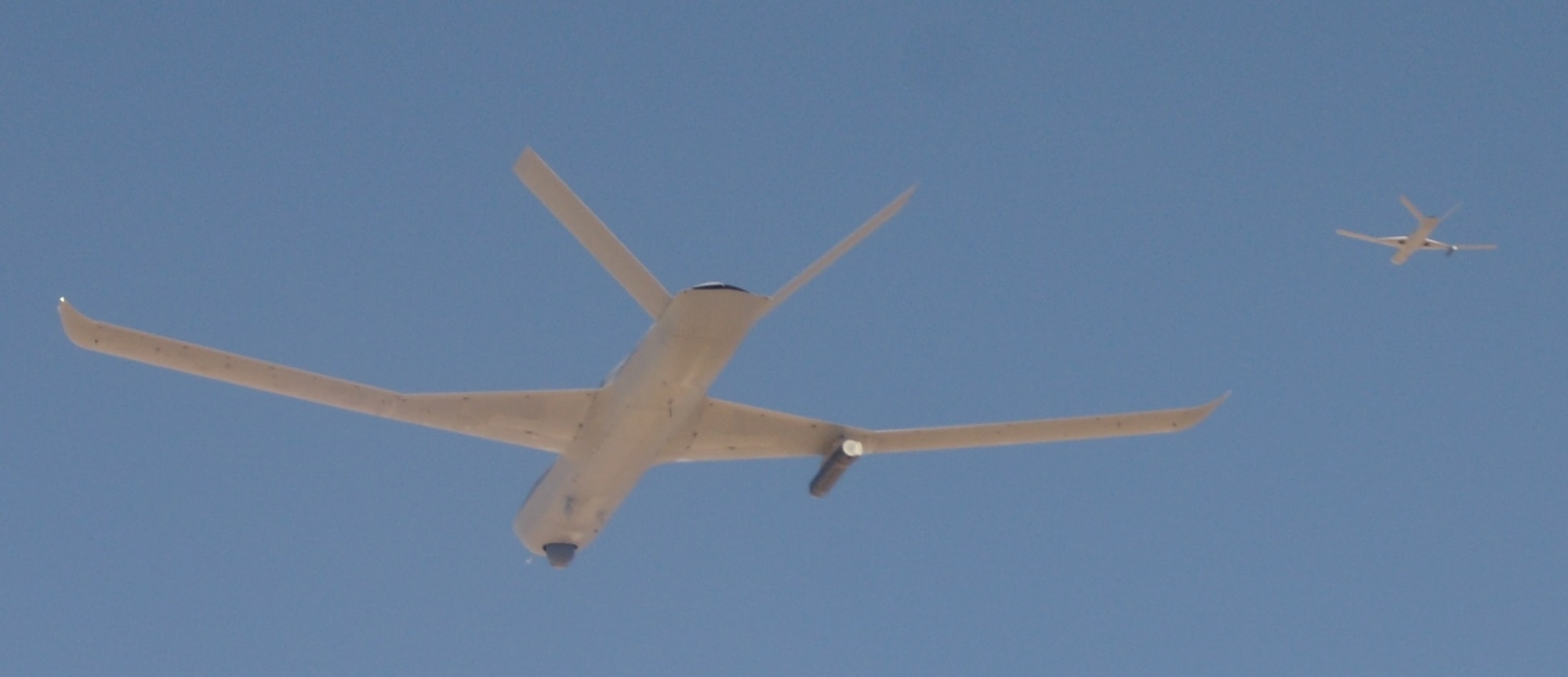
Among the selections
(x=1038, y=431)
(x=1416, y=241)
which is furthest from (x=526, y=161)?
(x=1416, y=241)

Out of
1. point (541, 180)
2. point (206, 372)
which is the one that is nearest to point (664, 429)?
point (541, 180)

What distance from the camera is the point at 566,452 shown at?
34.8m

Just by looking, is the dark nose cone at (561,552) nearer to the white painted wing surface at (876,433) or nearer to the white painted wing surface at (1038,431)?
the white painted wing surface at (876,433)

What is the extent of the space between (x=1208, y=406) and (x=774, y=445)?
9.28m

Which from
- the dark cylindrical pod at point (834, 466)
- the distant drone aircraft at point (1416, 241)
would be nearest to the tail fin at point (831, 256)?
the dark cylindrical pod at point (834, 466)

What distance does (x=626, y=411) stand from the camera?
32438mm

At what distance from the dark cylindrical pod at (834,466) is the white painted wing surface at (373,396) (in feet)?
18.0

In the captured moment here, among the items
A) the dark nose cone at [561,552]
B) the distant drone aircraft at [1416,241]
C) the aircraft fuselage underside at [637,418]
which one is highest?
the distant drone aircraft at [1416,241]

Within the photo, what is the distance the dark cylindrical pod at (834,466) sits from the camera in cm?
3572

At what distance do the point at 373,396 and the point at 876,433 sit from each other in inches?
413

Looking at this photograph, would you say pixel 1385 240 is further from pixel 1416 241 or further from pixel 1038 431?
pixel 1038 431

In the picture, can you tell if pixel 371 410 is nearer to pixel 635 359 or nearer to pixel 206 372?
pixel 206 372

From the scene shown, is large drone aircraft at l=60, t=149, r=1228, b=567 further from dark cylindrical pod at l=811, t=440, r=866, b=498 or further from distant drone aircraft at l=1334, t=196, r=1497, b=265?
distant drone aircraft at l=1334, t=196, r=1497, b=265

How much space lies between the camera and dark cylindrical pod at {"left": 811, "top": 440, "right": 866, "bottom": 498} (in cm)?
3572
